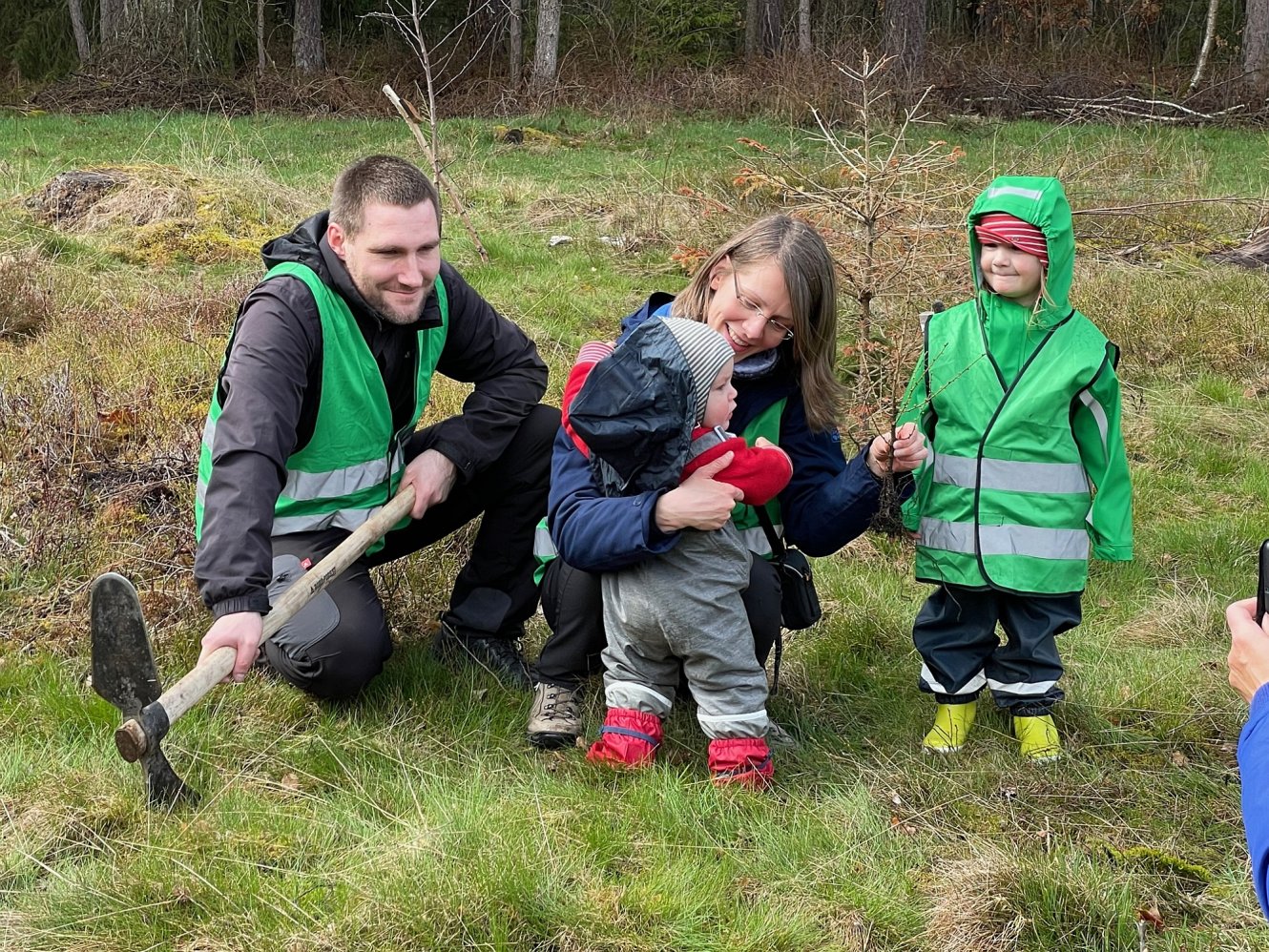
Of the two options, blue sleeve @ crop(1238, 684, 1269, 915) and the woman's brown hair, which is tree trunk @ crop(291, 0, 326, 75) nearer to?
the woman's brown hair

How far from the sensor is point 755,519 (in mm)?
3600

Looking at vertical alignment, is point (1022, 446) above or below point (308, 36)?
below

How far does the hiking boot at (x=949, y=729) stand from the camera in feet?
11.9

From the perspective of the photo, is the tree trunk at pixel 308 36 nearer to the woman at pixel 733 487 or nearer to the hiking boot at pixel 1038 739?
the woman at pixel 733 487

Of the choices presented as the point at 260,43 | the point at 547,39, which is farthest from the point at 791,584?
the point at 260,43

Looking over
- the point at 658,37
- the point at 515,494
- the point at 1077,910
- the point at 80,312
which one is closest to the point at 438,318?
the point at 515,494

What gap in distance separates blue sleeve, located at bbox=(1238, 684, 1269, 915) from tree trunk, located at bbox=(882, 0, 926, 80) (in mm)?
19723

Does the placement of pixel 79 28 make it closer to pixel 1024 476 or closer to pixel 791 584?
pixel 791 584

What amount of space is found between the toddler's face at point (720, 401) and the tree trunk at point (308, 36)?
22.7 m

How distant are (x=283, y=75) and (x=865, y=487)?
21542mm

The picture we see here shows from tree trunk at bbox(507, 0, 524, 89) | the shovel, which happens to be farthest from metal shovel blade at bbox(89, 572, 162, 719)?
tree trunk at bbox(507, 0, 524, 89)

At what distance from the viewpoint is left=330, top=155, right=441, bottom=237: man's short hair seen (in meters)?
3.48

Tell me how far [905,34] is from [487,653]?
18.7m

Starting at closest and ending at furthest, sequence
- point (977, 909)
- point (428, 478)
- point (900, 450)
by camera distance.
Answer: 1. point (977, 909)
2. point (900, 450)
3. point (428, 478)
